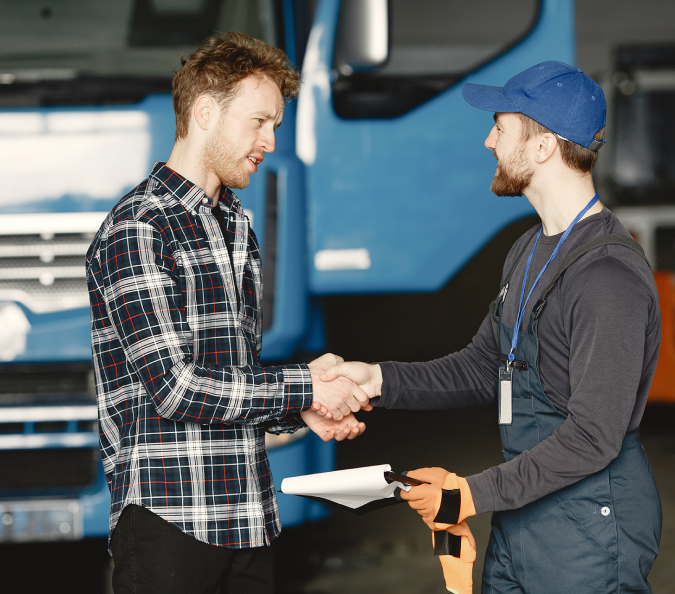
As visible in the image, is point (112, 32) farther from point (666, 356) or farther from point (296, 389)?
point (666, 356)

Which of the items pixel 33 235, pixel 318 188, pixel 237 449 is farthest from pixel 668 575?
pixel 33 235

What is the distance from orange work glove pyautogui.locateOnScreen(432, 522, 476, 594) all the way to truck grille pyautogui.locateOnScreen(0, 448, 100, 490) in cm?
141

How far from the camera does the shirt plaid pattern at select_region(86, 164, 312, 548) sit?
4.47ft

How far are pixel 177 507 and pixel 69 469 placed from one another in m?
1.20

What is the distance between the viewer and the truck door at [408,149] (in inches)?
102

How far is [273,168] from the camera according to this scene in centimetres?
246

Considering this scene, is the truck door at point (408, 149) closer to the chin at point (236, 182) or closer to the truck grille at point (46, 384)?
the truck grille at point (46, 384)

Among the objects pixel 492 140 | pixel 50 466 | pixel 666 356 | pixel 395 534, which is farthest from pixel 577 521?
pixel 666 356

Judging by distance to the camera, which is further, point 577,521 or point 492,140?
point 492,140

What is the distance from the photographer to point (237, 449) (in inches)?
58.1

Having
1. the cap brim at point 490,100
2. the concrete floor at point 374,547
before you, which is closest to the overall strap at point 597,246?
the cap brim at point 490,100

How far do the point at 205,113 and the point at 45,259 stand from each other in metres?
1.12

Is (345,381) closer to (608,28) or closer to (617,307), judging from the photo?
(617,307)

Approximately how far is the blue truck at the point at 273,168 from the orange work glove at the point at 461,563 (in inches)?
42.9
